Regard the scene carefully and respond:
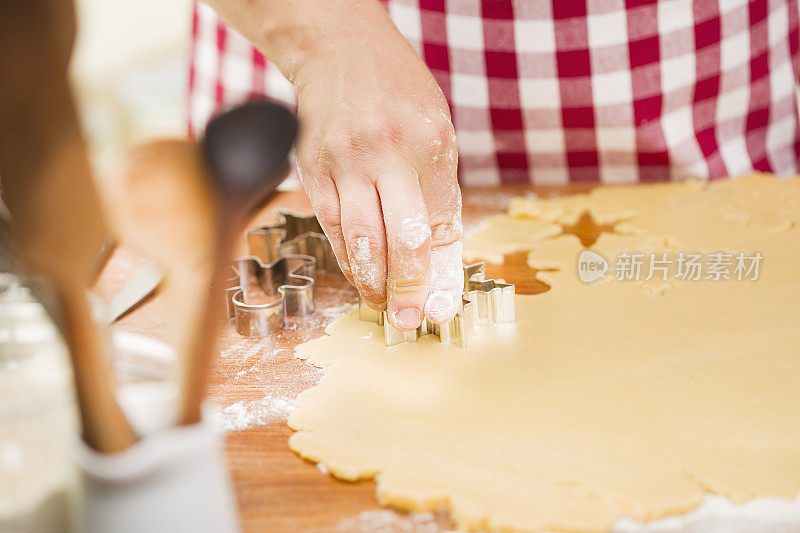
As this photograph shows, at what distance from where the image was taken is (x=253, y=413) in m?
0.70

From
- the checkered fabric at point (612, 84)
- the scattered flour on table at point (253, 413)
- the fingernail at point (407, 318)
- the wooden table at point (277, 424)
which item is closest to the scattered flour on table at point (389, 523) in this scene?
the wooden table at point (277, 424)

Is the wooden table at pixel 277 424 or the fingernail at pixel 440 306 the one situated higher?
the fingernail at pixel 440 306

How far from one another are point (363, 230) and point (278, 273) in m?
0.24

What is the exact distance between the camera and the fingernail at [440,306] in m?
0.81

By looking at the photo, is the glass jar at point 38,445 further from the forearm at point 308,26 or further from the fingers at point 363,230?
the forearm at point 308,26

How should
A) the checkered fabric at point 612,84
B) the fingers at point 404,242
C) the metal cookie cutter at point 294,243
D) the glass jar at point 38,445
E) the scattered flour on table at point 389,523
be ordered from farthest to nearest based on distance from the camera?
the checkered fabric at point 612,84 → the metal cookie cutter at point 294,243 → the fingers at point 404,242 → the scattered flour on table at point 389,523 → the glass jar at point 38,445

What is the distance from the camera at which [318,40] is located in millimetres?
912

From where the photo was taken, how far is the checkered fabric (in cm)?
137

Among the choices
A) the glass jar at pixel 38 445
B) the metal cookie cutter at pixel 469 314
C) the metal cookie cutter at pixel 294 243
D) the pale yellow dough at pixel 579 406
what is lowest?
the pale yellow dough at pixel 579 406

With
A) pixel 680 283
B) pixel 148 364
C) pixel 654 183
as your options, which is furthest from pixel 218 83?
pixel 148 364

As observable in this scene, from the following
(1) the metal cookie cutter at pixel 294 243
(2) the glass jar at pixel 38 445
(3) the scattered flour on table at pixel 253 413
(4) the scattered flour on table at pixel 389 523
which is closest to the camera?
(2) the glass jar at pixel 38 445

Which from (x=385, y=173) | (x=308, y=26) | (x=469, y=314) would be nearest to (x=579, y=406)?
(x=469, y=314)

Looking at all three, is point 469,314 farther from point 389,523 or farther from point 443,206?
point 389,523

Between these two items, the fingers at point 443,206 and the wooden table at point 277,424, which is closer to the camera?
the wooden table at point 277,424
